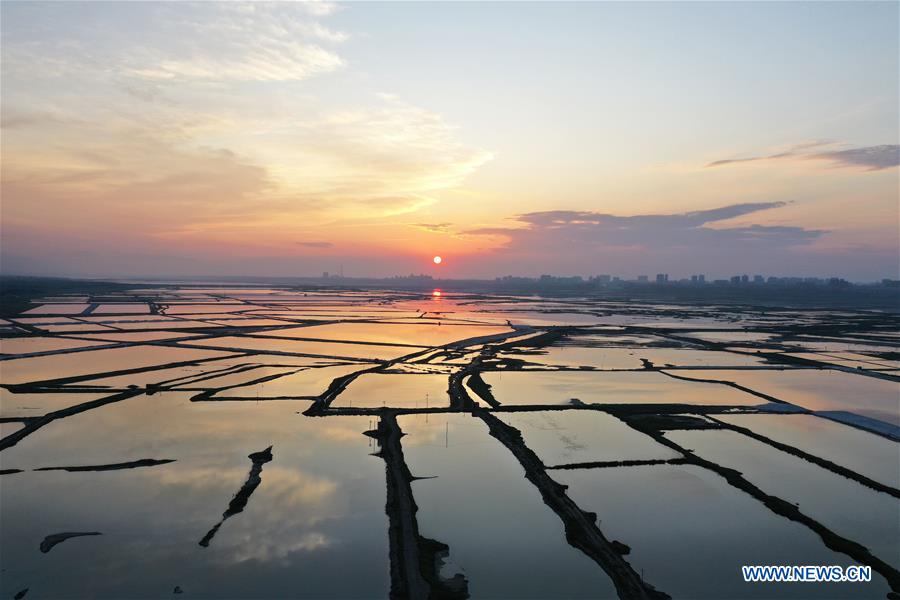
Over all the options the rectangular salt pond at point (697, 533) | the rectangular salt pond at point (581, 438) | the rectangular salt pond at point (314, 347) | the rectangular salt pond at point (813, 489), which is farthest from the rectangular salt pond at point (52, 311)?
the rectangular salt pond at point (813, 489)

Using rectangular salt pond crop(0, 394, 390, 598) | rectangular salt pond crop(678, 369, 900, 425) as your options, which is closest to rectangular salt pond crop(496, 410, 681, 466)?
rectangular salt pond crop(0, 394, 390, 598)

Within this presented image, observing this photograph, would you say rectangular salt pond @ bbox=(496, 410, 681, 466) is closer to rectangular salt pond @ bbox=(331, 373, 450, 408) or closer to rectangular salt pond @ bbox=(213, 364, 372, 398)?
rectangular salt pond @ bbox=(331, 373, 450, 408)

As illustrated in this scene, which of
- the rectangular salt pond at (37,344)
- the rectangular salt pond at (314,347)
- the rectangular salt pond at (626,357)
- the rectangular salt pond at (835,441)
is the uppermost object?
the rectangular salt pond at (37,344)

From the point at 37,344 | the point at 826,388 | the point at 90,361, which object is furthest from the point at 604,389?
the point at 37,344

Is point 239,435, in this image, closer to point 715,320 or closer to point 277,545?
point 277,545

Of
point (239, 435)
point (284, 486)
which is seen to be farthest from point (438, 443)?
point (239, 435)

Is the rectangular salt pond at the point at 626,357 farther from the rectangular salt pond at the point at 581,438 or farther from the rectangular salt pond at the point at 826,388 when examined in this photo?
the rectangular salt pond at the point at 581,438
